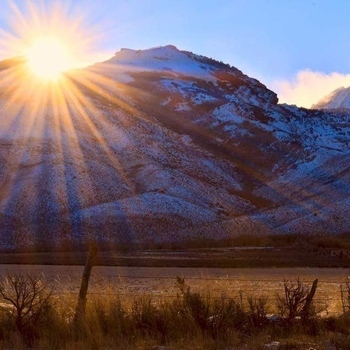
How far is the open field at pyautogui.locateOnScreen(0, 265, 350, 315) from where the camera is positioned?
1773 cm

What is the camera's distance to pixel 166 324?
13195mm

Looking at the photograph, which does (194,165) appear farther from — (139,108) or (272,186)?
(139,108)

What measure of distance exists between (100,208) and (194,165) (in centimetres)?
2652

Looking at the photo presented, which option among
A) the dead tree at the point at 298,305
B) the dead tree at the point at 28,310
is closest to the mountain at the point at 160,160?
the dead tree at the point at 28,310

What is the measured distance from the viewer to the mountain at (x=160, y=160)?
57844 millimetres

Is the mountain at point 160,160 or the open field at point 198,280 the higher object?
the mountain at point 160,160

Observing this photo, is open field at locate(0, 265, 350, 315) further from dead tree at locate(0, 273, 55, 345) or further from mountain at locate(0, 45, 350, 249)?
mountain at locate(0, 45, 350, 249)

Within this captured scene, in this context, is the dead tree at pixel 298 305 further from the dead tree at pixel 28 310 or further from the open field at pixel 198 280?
the dead tree at pixel 28 310

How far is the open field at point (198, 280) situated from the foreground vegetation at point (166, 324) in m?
1.04

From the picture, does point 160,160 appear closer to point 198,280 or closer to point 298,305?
point 198,280

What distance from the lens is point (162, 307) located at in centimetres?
1360

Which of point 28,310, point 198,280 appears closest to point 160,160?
point 198,280

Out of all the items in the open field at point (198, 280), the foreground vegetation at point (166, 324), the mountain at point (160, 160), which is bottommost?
the foreground vegetation at point (166, 324)

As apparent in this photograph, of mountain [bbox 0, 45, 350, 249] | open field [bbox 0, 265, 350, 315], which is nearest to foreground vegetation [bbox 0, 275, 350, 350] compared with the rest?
open field [bbox 0, 265, 350, 315]
